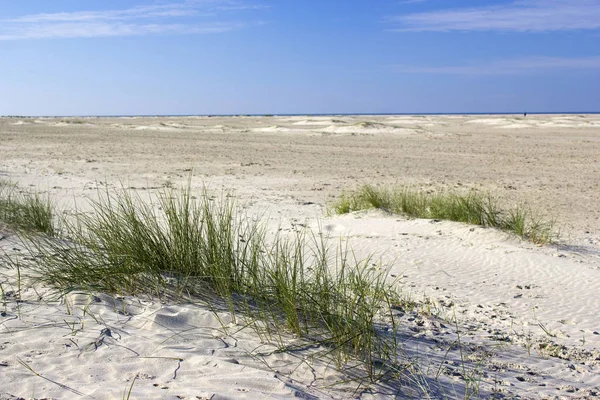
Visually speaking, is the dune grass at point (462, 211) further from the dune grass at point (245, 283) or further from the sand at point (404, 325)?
the dune grass at point (245, 283)

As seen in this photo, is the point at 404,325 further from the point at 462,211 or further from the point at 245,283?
the point at 462,211

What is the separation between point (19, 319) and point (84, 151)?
55.7 feet

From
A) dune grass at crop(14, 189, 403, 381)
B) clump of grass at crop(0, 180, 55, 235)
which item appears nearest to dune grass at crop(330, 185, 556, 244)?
dune grass at crop(14, 189, 403, 381)

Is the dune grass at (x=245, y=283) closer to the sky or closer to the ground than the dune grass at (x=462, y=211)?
closer to the sky

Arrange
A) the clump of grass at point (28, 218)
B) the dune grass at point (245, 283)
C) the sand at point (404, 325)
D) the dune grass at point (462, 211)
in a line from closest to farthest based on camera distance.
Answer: the sand at point (404, 325)
the dune grass at point (245, 283)
the clump of grass at point (28, 218)
the dune grass at point (462, 211)

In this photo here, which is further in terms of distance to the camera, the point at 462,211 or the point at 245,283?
the point at 462,211

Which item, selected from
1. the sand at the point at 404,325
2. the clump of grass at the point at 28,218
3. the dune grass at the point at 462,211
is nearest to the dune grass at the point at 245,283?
the sand at the point at 404,325

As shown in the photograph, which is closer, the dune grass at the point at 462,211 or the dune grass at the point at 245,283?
the dune grass at the point at 245,283

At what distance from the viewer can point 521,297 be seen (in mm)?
4992

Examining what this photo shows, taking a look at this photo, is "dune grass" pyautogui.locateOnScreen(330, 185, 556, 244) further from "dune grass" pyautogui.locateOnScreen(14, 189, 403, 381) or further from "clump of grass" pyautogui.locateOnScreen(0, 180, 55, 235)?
"clump of grass" pyautogui.locateOnScreen(0, 180, 55, 235)

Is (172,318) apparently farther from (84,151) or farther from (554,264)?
(84,151)

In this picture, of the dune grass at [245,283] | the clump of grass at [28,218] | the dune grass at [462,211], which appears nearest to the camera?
the dune grass at [245,283]

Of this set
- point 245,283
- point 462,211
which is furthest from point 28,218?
point 462,211

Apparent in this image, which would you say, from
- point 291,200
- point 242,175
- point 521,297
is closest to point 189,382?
point 521,297
